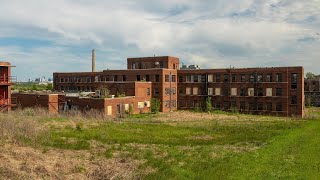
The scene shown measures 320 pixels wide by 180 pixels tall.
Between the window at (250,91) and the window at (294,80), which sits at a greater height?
the window at (294,80)

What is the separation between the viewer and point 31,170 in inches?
695

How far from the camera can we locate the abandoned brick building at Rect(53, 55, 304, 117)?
206ft

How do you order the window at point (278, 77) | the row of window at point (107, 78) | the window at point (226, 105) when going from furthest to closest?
1. the row of window at point (107, 78)
2. the window at point (226, 105)
3. the window at point (278, 77)

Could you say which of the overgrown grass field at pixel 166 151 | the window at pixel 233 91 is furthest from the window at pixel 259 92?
the overgrown grass field at pixel 166 151

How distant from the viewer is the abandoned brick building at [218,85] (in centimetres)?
6288

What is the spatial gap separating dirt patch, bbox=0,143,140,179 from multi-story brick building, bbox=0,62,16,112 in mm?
27290

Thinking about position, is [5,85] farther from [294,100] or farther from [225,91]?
[294,100]

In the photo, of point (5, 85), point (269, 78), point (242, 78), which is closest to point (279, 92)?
point (269, 78)

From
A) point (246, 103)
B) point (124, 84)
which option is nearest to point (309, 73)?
point (246, 103)

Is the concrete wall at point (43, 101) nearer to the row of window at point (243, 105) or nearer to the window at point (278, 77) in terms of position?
the row of window at point (243, 105)

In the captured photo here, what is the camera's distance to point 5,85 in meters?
47.9

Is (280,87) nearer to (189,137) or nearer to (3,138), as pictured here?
(189,137)

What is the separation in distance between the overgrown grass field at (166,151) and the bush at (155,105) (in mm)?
26165

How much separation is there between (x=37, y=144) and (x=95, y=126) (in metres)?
12.8
